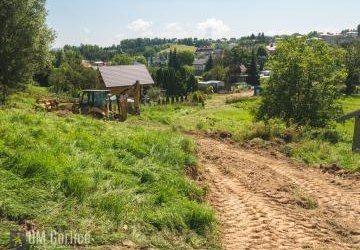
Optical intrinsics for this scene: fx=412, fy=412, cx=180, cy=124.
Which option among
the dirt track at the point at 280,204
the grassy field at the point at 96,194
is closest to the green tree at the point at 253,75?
the dirt track at the point at 280,204

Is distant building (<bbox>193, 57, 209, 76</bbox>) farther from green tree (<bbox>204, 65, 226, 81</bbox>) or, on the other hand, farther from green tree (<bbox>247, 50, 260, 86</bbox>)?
green tree (<bbox>247, 50, 260, 86</bbox>)

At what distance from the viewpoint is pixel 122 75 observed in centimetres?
5591

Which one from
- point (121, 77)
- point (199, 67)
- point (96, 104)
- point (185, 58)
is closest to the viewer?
point (96, 104)

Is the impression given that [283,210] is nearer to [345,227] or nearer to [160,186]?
[345,227]

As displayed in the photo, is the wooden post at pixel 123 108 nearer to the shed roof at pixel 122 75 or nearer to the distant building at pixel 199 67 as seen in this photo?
the shed roof at pixel 122 75

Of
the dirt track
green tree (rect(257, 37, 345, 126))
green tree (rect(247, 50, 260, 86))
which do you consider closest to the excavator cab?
green tree (rect(257, 37, 345, 126))

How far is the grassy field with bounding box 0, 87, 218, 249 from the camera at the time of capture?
5457 millimetres

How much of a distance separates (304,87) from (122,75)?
37.1 metres

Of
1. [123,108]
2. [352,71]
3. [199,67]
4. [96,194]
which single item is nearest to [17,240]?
[96,194]

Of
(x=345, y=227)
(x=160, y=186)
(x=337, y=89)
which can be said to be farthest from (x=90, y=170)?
(x=337, y=89)

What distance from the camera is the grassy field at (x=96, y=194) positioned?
5.46 metres

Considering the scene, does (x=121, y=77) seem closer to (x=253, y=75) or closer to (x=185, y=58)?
(x=253, y=75)

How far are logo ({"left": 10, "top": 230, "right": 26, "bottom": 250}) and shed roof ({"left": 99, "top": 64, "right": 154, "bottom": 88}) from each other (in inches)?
1916

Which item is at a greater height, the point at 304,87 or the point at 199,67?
the point at 199,67
